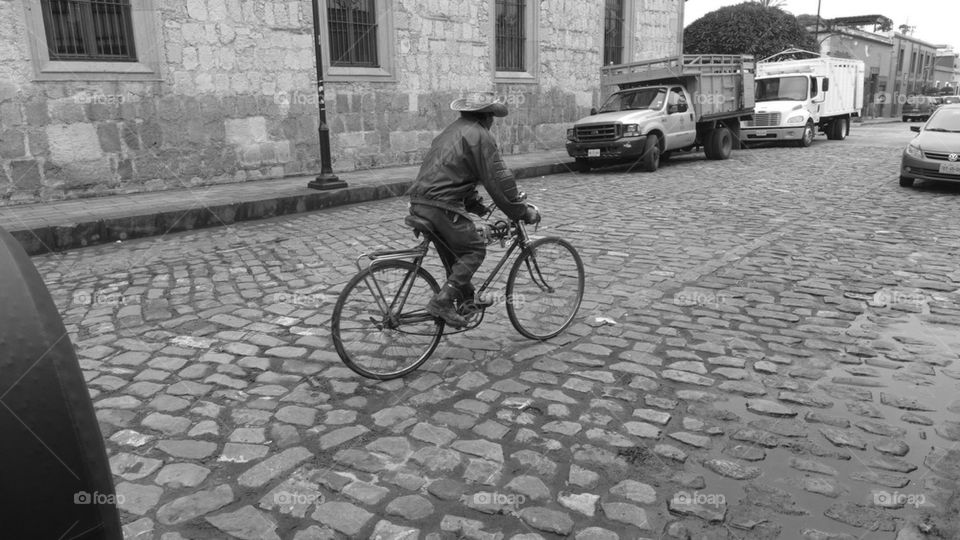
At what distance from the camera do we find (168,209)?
9344 millimetres

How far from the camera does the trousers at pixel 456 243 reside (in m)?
4.21

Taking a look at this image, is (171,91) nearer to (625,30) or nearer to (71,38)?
(71,38)

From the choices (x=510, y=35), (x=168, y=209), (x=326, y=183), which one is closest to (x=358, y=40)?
(x=326, y=183)

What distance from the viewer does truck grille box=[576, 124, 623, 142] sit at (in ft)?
49.1

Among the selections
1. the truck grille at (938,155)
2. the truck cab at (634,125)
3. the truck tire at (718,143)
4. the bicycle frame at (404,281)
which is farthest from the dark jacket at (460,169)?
the truck tire at (718,143)

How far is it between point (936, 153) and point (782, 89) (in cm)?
1254

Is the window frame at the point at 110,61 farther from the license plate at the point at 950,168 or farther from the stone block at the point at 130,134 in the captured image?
the license plate at the point at 950,168

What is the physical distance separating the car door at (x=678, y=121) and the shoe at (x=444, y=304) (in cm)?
1253

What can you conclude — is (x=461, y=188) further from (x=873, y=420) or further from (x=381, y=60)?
(x=381, y=60)

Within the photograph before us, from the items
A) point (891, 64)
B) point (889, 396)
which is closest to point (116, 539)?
point (889, 396)

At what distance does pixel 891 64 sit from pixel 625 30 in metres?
44.5

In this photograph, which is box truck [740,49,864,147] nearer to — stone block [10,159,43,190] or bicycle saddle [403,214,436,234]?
stone block [10,159,43,190]

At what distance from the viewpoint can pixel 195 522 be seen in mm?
2830

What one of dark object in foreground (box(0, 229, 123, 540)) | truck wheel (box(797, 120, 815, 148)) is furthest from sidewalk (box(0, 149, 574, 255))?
truck wheel (box(797, 120, 815, 148))
